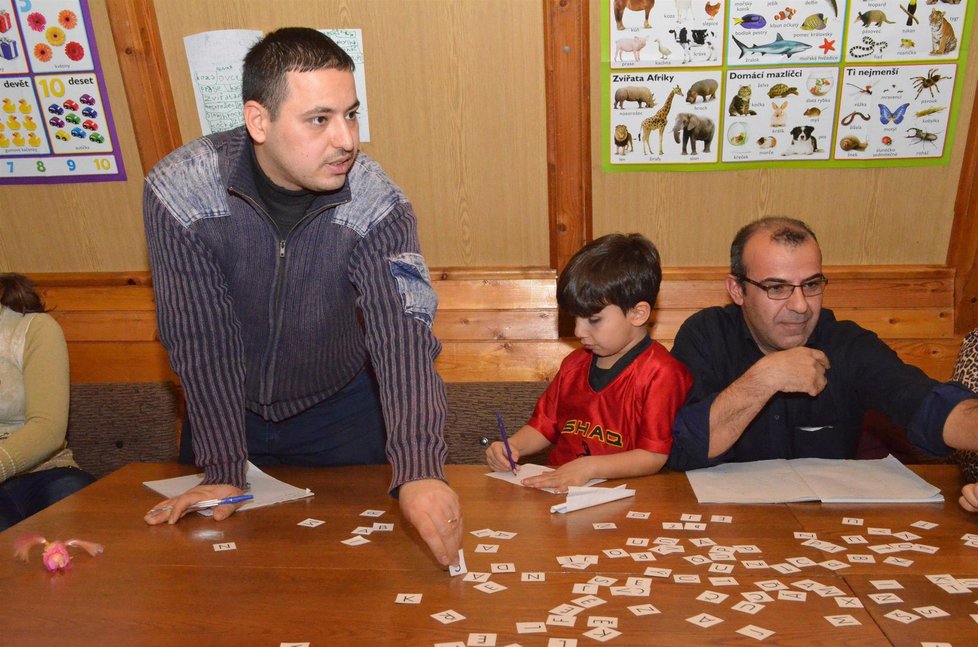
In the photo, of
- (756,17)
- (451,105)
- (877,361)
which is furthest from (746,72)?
(877,361)

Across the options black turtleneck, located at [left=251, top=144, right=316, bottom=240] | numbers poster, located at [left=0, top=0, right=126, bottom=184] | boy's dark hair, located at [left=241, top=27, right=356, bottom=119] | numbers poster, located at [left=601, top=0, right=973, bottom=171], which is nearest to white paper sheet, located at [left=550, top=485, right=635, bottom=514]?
black turtleneck, located at [left=251, top=144, right=316, bottom=240]

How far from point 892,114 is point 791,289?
1251 mm

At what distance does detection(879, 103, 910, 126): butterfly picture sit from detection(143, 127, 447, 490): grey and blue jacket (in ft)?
6.50

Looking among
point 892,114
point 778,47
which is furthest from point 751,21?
point 892,114

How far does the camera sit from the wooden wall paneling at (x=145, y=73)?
2973mm

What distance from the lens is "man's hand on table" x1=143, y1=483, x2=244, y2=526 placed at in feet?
5.62

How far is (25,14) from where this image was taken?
121 inches

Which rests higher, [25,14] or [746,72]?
[25,14]

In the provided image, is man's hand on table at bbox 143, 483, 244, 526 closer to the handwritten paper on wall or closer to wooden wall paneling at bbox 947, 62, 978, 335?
the handwritten paper on wall

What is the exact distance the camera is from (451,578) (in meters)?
1.42

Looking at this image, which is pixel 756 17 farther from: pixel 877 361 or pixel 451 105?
pixel 877 361

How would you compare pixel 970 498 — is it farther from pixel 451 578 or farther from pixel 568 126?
pixel 568 126

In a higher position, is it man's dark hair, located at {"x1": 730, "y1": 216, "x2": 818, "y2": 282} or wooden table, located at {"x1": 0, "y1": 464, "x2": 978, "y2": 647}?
man's dark hair, located at {"x1": 730, "y1": 216, "x2": 818, "y2": 282}

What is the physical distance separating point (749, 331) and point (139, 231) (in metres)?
2.54
